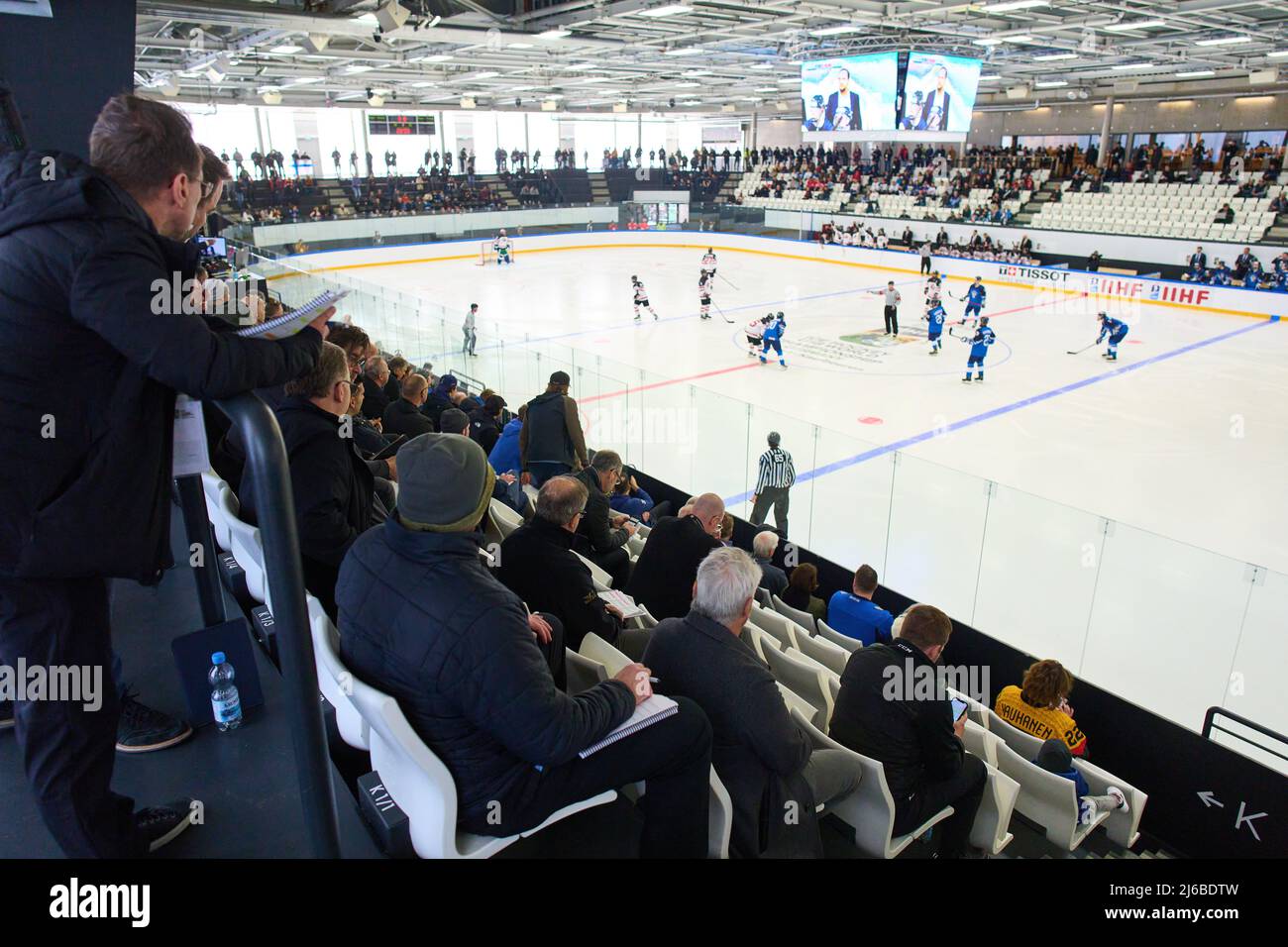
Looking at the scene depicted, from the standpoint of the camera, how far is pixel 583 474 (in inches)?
225

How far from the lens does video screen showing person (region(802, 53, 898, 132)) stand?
1956cm

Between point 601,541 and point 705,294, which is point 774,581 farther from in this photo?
point 705,294

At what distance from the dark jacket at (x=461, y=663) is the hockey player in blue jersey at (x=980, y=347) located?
13.8m

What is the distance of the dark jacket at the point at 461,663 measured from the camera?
1921 mm

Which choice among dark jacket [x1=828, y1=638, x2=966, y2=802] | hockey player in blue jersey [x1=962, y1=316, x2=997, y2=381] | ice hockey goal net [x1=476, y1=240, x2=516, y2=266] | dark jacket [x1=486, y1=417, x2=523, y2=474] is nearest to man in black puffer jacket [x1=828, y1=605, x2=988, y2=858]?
dark jacket [x1=828, y1=638, x2=966, y2=802]

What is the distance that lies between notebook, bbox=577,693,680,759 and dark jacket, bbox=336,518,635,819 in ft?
0.15

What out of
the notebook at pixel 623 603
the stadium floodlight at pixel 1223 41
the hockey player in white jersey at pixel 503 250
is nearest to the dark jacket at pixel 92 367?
the notebook at pixel 623 603

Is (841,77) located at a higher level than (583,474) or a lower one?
higher

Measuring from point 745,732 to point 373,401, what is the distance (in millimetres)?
6448

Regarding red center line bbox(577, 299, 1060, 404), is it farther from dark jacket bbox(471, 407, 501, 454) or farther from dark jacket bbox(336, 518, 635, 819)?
dark jacket bbox(336, 518, 635, 819)

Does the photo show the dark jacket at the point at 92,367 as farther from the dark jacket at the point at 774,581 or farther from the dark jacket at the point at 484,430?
the dark jacket at the point at 484,430
